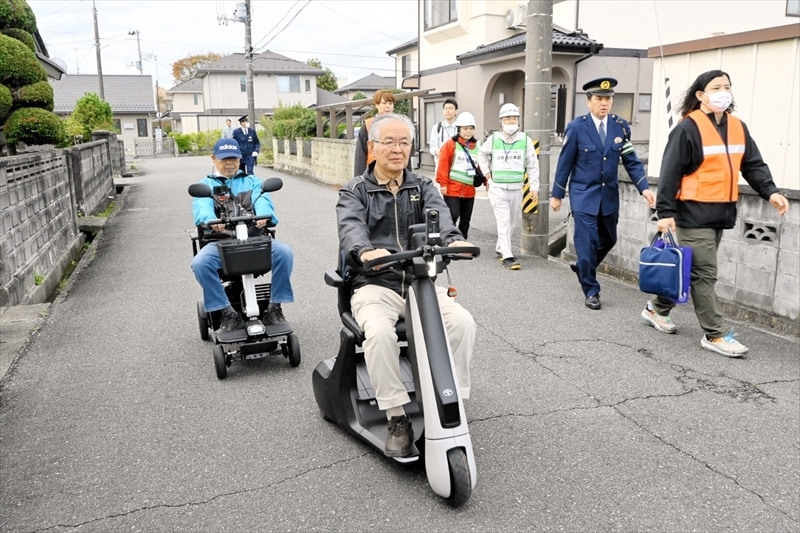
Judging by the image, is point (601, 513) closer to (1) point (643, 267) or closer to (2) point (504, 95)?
(1) point (643, 267)

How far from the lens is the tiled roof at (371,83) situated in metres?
58.7

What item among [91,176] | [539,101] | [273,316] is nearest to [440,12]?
[91,176]

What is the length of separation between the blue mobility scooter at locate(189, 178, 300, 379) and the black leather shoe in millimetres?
2995

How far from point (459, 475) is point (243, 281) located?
2.57 metres

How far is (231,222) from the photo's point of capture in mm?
4922

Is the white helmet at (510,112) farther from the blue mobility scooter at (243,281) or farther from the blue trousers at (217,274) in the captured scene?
the blue trousers at (217,274)

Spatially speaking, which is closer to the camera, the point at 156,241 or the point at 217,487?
the point at 217,487

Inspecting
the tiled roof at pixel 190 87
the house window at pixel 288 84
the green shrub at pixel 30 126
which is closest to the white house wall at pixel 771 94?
the green shrub at pixel 30 126

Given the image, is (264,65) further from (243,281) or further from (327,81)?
(243,281)

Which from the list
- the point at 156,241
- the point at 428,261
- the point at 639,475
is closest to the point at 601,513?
the point at 639,475

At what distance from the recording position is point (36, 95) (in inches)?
451

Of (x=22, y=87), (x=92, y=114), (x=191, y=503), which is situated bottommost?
(x=191, y=503)

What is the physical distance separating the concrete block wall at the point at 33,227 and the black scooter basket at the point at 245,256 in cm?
291

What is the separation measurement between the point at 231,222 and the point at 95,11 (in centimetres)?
4921
